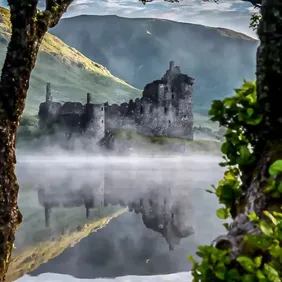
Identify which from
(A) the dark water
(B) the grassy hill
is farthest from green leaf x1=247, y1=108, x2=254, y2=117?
(B) the grassy hill

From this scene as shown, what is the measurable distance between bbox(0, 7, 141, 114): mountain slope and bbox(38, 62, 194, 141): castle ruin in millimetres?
22031

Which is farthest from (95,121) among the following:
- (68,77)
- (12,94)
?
(68,77)

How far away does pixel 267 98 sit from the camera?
6.69ft

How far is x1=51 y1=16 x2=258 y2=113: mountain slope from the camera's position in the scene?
2406 inches

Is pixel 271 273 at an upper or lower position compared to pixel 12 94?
lower

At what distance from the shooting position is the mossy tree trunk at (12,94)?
427 centimetres

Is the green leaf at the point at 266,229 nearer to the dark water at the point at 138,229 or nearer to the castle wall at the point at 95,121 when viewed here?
the dark water at the point at 138,229

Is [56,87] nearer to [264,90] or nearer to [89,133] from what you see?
[89,133]

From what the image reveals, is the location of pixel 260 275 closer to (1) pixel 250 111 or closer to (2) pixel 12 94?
(1) pixel 250 111

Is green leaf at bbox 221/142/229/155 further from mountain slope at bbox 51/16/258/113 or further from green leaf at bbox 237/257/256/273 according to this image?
mountain slope at bbox 51/16/258/113

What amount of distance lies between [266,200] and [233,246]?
0.66ft

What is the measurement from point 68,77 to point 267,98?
85.9m

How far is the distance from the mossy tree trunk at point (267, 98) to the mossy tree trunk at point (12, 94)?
261 cm

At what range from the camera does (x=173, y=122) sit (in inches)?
1672
